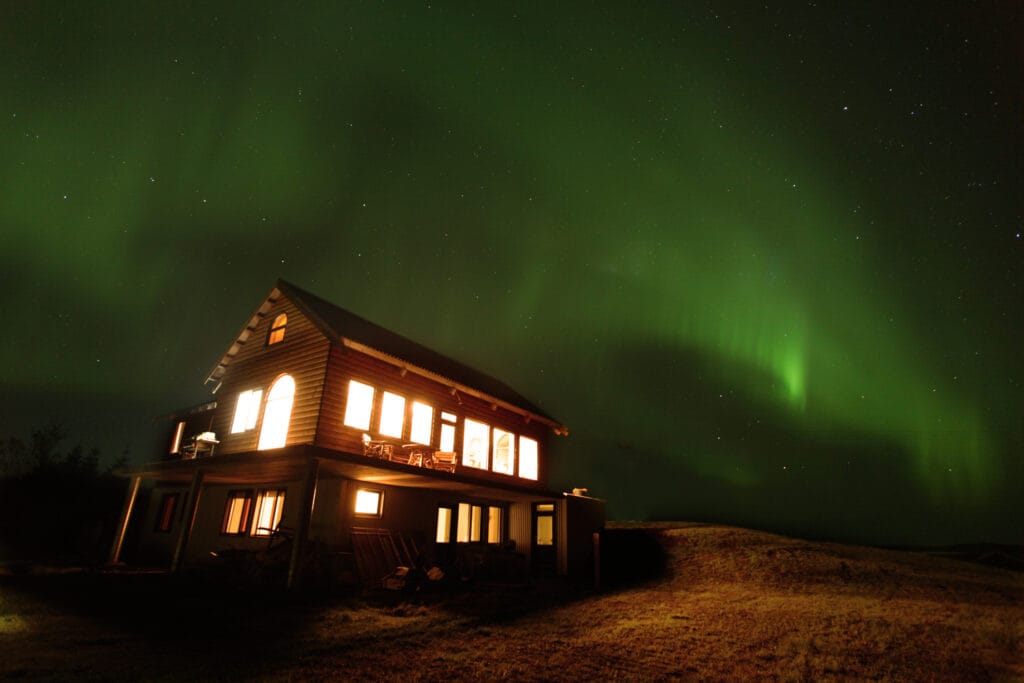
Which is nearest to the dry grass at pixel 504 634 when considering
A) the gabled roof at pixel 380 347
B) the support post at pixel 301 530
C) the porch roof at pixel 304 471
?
the support post at pixel 301 530

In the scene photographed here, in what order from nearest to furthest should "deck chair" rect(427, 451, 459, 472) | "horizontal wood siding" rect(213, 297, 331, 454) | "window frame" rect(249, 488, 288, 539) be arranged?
"horizontal wood siding" rect(213, 297, 331, 454), "window frame" rect(249, 488, 288, 539), "deck chair" rect(427, 451, 459, 472)

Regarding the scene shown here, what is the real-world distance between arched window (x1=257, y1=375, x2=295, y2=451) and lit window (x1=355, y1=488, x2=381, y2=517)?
3058 millimetres

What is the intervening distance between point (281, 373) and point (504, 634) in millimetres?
12097

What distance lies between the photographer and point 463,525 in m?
22.0

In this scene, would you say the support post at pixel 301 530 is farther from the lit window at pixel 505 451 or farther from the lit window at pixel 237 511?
the lit window at pixel 505 451

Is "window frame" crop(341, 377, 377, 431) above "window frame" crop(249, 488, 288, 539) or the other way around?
above

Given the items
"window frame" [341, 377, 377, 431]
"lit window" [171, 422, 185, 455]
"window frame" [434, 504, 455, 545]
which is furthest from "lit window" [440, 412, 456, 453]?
"lit window" [171, 422, 185, 455]

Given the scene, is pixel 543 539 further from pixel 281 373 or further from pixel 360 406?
pixel 281 373

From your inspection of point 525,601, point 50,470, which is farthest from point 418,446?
point 50,470

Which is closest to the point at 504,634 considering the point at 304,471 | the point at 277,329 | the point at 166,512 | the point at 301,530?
the point at 301,530

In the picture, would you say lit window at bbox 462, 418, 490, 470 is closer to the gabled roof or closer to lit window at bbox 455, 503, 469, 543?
the gabled roof

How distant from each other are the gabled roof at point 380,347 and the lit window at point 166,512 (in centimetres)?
600

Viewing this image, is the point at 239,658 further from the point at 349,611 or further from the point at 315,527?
the point at 315,527

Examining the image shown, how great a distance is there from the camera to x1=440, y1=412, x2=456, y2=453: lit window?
20094 mm
